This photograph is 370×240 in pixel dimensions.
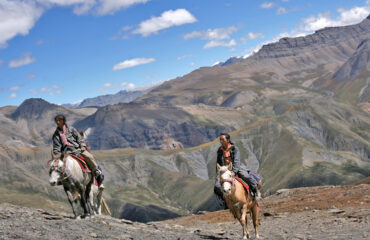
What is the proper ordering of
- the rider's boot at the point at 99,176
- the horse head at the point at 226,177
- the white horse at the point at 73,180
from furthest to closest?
1. the rider's boot at the point at 99,176
2. the white horse at the point at 73,180
3. the horse head at the point at 226,177

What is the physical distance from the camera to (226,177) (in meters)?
15.8

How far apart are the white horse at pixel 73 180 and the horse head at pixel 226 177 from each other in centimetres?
616

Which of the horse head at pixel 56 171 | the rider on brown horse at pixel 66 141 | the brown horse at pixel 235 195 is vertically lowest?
the brown horse at pixel 235 195

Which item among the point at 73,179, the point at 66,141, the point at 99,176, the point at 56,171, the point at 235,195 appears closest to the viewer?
the point at 235,195

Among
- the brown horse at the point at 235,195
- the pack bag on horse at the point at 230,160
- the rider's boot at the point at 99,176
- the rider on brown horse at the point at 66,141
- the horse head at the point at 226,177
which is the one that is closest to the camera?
the horse head at the point at 226,177

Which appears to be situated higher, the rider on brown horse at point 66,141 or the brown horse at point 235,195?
the rider on brown horse at point 66,141

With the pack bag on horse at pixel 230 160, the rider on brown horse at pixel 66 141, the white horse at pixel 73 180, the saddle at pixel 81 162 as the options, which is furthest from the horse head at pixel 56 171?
the pack bag on horse at pixel 230 160

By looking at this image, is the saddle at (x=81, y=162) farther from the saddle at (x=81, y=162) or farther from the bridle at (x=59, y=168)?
the bridle at (x=59, y=168)

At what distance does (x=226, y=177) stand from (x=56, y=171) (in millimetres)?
6767

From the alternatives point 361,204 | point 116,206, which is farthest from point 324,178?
point 361,204

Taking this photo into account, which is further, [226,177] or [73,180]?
[73,180]

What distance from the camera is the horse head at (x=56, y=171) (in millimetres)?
17453

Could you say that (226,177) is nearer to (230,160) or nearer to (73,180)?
(230,160)

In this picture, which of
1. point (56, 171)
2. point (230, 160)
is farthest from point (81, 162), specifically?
point (230, 160)
